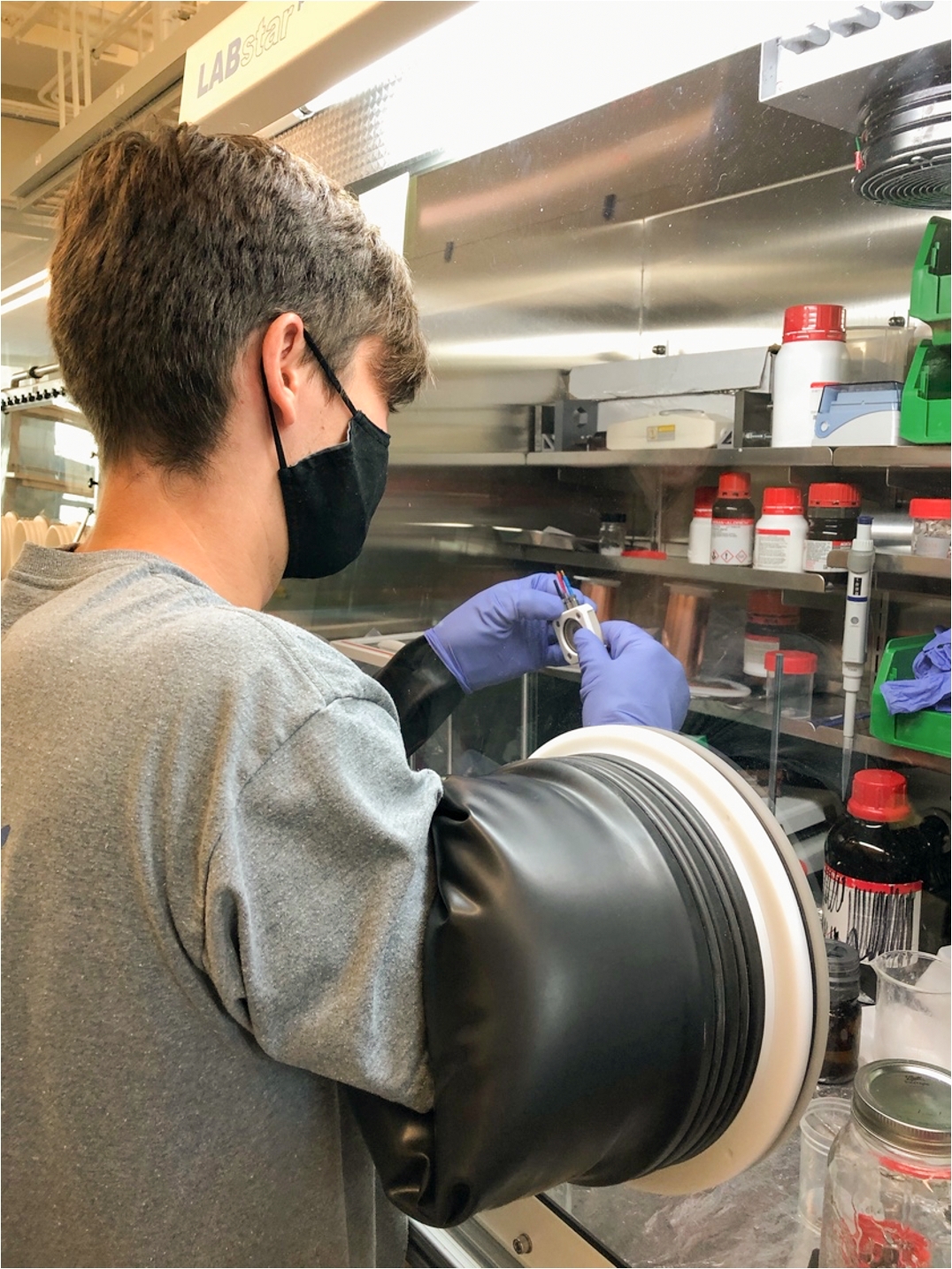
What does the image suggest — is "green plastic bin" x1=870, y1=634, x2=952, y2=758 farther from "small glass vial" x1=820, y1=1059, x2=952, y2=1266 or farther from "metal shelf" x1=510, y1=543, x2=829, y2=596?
"small glass vial" x1=820, y1=1059, x2=952, y2=1266

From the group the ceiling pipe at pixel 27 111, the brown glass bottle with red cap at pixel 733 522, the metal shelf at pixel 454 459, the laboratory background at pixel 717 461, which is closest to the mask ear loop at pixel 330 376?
the laboratory background at pixel 717 461

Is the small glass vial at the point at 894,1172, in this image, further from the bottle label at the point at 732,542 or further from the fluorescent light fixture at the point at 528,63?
the fluorescent light fixture at the point at 528,63

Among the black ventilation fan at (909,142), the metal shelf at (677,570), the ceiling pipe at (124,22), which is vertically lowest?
the metal shelf at (677,570)

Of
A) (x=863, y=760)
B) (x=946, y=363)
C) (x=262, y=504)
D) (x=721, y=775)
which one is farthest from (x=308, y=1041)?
(x=946, y=363)

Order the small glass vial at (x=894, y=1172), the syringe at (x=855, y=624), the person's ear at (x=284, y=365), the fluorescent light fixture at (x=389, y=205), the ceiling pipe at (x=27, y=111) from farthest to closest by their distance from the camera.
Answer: the ceiling pipe at (x=27, y=111) → the fluorescent light fixture at (x=389, y=205) → the syringe at (x=855, y=624) → the person's ear at (x=284, y=365) → the small glass vial at (x=894, y=1172)

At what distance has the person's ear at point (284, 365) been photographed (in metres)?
0.86

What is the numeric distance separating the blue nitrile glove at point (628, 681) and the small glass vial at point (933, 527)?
0.35 meters

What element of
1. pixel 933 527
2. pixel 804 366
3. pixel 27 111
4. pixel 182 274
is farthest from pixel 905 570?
pixel 27 111

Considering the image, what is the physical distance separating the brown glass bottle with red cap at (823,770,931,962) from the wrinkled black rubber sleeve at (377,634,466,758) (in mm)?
701

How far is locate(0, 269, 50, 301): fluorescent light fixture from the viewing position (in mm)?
2916

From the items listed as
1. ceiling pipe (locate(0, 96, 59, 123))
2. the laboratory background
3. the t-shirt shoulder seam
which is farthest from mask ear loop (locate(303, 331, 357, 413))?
ceiling pipe (locate(0, 96, 59, 123))

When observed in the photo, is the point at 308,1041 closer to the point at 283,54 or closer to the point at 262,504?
the point at 262,504

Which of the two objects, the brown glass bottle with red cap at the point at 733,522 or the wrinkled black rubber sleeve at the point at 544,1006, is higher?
the brown glass bottle with red cap at the point at 733,522

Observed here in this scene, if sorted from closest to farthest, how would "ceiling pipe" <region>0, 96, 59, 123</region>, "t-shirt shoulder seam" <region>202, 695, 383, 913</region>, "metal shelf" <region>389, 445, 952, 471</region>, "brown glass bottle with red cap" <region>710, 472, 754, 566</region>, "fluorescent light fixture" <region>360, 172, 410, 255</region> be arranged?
"t-shirt shoulder seam" <region>202, 695, 383, 913</region>, "metal shelf" <region>389, 445, 952, 471</region>, "brown glass bottle with red cap" <region>710, 472, 754, 566</region>, "fluorescent light fixture" <region>360, 172, 410, 255</region>, "ceiling pipe" <region>0, 96, 59, 123</region>
